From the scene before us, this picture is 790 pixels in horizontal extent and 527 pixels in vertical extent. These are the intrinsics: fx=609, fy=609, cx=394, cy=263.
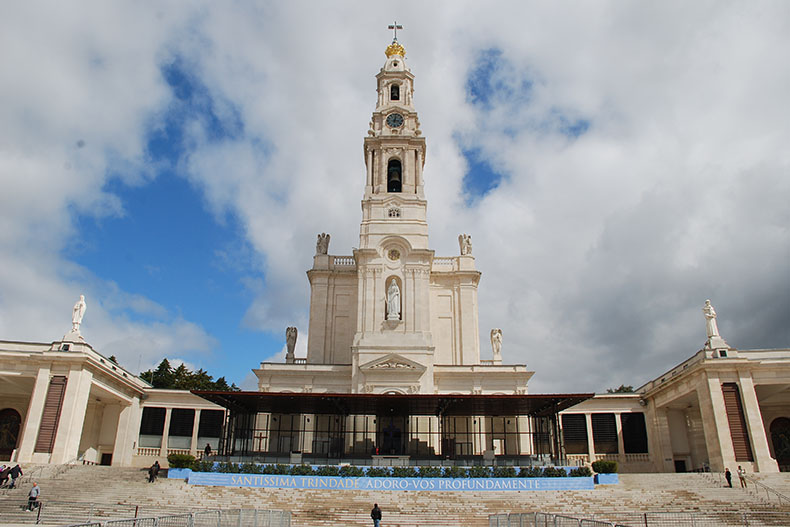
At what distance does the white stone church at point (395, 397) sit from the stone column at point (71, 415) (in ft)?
0.27

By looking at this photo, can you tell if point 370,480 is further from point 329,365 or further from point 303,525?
point 329,365

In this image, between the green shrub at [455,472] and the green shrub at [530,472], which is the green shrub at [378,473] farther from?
the green shrub at [530,472]

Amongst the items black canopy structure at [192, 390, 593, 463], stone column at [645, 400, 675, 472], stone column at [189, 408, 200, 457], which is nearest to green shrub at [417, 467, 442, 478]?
black canopy structure at [192, 390, 593, 463]

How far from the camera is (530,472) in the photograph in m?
30.8

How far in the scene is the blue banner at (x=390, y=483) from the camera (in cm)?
2969

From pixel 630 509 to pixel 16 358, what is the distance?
36.6m

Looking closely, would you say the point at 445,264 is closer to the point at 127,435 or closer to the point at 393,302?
the point at 393,302

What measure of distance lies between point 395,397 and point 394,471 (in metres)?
5.13

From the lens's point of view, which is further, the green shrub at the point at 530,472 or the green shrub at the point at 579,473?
the green shrub at the point at 579,473

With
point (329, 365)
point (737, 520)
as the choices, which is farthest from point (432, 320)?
point (737, 520)

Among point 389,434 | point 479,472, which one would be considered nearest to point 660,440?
point 389,434

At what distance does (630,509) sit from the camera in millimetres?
27766

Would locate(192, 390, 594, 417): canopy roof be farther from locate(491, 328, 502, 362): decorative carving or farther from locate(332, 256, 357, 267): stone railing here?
locate(332, 256, 357, 267): stone railing

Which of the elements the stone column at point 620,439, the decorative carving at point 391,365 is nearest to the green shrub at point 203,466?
the decorative carving at point 391,365
